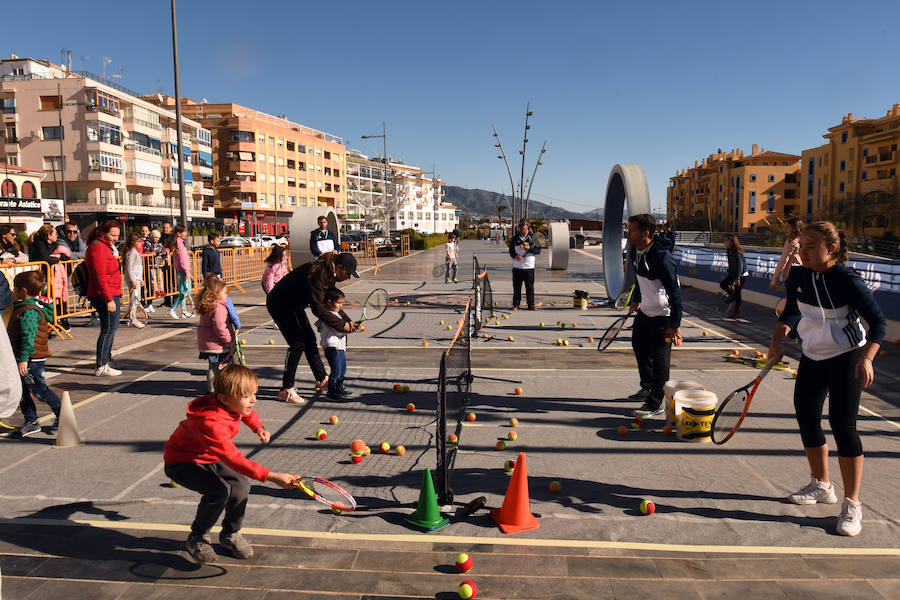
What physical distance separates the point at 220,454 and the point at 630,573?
2.57 meters

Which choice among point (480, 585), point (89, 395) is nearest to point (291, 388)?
point (89, 395)

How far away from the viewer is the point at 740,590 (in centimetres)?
360

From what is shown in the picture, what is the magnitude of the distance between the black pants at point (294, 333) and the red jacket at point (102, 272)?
8.95 feet

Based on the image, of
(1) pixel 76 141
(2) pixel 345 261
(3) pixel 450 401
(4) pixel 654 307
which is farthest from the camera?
(1) pixel 76 141

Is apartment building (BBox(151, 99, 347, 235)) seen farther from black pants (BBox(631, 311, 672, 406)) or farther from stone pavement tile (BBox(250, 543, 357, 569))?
stone pavement tile (BBox(250, 543, 357, 569))

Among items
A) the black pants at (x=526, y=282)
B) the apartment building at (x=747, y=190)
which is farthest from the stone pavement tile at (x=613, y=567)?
the apartment building at (x=747, y=190)

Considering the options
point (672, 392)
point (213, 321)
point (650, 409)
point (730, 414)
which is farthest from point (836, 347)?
point (213, 321)

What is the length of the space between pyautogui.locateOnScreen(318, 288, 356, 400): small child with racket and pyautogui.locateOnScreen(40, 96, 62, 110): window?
6896 cm

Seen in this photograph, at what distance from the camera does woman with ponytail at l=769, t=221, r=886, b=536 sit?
426 cm

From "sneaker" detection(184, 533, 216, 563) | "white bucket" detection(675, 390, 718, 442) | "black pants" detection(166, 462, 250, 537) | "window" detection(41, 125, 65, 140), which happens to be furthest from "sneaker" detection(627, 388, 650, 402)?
"window" detection(41, 125, 65, 140)

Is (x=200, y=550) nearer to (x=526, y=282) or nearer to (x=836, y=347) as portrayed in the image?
(x=836, y=347)

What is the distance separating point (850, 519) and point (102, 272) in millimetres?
8843

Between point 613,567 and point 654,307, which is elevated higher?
point 654,307

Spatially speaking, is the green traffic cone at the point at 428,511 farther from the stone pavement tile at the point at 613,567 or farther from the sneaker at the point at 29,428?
the sneaker at the point at 29,428
